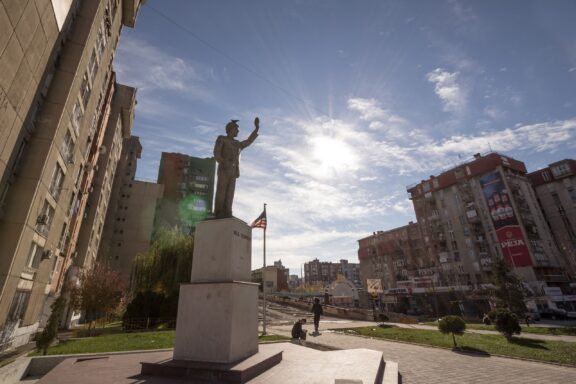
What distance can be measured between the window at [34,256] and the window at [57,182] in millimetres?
3713

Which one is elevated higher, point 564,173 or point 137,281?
point 564,173

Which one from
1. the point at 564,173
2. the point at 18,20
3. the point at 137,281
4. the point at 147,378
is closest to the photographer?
the point at 147,378

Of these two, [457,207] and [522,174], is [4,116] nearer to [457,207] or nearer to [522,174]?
[457,207]

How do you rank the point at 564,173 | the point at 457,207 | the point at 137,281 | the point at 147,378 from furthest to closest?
the point at 457,207 < the point at 564,173 < the point at 137,281 < the point at 147,378

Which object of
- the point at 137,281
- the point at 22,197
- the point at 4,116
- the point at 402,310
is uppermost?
the point at 4,116

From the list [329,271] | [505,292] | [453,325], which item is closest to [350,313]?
[505,292]

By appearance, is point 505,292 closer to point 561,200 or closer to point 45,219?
point 561,200

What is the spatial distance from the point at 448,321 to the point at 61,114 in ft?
81.7

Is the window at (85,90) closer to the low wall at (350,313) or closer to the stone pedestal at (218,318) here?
the stone pedestal at (218,318)

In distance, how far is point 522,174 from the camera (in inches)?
2137

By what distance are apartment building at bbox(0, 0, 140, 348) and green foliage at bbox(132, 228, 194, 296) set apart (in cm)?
660

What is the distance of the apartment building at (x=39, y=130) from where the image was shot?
41.9ft

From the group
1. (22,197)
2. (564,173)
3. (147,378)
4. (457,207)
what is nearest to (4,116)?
(22,197)

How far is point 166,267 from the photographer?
2444cm
